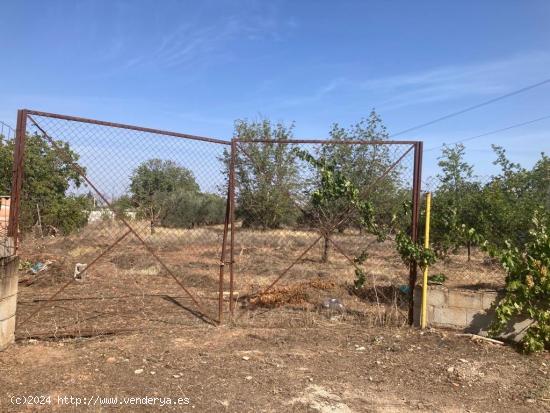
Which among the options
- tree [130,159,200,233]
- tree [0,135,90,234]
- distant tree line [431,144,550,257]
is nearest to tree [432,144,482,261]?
→ distant tree line [431,144,550,257]

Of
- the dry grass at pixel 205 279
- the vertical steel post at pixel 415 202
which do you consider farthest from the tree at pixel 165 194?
the vertical steel post at pixel 415 202

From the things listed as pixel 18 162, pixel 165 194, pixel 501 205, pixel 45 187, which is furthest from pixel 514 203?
pixel 45 187

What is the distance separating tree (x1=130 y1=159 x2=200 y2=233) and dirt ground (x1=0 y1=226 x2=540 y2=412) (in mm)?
1368

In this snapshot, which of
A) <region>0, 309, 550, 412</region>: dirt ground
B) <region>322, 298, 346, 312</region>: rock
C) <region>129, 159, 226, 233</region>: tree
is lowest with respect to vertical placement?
<region>0, 309, 550, 412</region>: dirt ground

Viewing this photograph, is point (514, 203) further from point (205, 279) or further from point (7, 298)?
point (7, 298)

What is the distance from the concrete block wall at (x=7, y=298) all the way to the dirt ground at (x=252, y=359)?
160 mm

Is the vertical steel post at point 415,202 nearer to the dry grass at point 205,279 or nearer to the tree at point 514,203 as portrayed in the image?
the dry grass at point 205,279

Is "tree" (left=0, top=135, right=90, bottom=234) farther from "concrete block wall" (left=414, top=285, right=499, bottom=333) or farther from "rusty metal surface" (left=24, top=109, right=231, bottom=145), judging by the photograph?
"concrete block wall" (left=414, top=285, right=499, bottom=333)

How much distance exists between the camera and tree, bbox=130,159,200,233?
6.30 metres

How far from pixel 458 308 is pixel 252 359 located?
2868 millimetres

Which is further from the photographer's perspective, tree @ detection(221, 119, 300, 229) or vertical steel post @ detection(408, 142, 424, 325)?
tree @ detection(221, 119, 300, 229)

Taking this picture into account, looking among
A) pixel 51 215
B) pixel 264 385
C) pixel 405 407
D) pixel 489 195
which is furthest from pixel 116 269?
pixel 489 195

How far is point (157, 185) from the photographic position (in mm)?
7234

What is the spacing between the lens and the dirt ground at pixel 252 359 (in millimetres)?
3793
